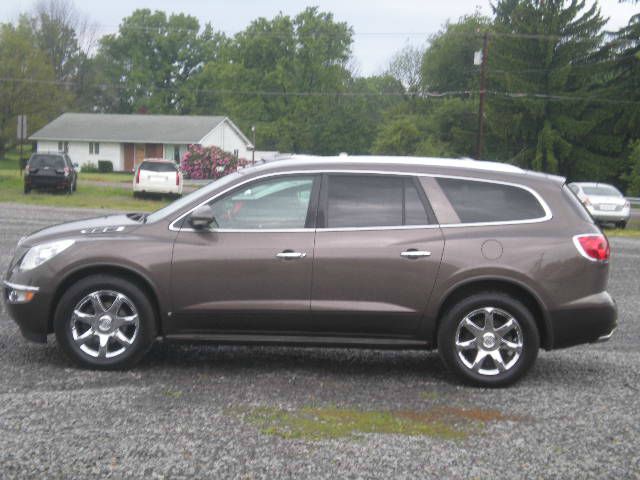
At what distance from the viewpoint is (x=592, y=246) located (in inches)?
269

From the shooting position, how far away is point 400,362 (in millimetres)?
7699

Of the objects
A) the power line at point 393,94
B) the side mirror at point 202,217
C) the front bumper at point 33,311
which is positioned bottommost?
the front bumper at point 33,311

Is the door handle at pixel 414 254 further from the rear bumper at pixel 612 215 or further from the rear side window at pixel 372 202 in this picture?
the rear bumper at pixel 612 215

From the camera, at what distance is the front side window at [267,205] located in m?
6.91

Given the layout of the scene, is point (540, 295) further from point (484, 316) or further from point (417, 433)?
point (417, 433)

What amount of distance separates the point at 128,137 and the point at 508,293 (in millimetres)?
70778

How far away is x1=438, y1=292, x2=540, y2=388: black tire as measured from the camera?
22.1ft

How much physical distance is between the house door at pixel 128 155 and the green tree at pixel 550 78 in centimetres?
3160

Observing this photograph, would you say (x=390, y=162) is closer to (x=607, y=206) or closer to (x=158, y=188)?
(x=607, y=206)

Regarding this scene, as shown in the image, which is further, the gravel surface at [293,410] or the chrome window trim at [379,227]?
the chrome window trim at [379,227]

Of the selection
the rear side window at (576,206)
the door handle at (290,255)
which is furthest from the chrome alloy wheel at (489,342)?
the door handle at (290,255)

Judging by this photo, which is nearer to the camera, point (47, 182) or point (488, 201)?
point (488, 201)

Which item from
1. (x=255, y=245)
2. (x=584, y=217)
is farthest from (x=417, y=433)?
(x=584, y=217)

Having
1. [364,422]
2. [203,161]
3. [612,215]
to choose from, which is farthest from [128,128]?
[364,422]
